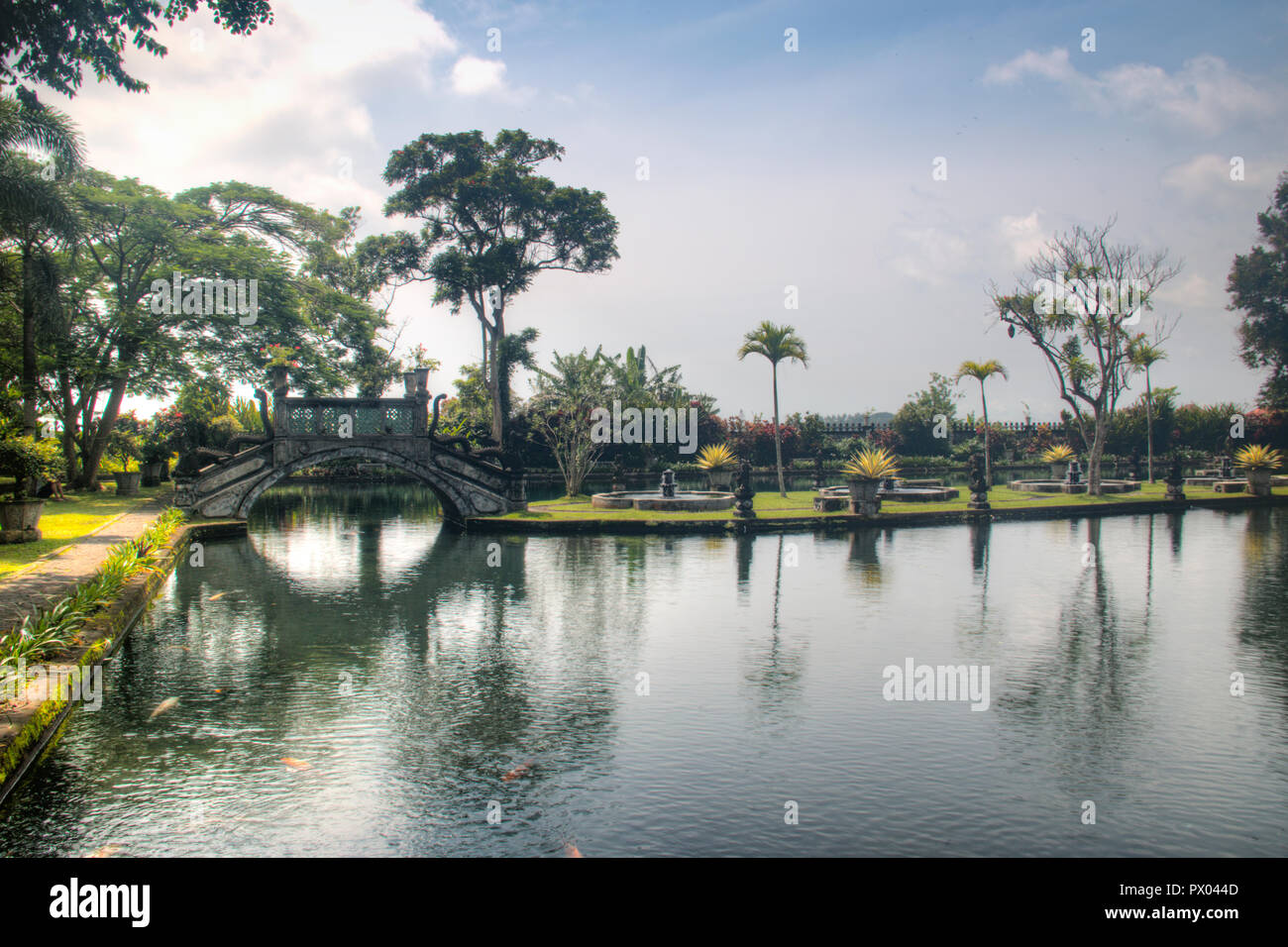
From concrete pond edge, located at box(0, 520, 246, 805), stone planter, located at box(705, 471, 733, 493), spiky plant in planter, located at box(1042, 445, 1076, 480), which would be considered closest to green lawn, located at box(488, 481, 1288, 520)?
stone planter, located at box(705, 471, 733, 493)

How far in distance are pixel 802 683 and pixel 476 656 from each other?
3535 millimetres

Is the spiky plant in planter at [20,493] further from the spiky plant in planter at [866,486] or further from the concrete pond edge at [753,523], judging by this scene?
the spiky plant in planter at [866,486]

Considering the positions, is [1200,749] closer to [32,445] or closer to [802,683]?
[802,683]

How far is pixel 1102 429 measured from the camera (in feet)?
105

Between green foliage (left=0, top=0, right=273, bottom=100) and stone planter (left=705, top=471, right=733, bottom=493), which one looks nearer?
green foliage (left=0, top=0, right=273, bottom=100)

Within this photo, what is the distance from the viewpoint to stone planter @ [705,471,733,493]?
108 feet

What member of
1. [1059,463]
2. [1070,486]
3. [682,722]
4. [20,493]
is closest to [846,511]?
[1070,486]

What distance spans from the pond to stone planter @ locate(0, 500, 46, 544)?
120 inches

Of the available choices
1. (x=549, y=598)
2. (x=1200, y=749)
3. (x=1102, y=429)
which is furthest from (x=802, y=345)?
(x=1200, y=749)

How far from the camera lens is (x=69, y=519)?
66.5 ft

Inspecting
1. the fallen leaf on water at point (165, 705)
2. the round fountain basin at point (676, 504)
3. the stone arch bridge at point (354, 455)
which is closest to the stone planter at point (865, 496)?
the round fountain basin at point (676, 504)

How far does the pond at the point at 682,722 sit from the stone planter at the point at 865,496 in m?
9.25

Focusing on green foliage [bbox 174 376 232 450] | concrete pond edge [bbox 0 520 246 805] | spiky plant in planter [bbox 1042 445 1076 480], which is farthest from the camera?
spiky plant in planter [bbox 1042 445 1076 480]

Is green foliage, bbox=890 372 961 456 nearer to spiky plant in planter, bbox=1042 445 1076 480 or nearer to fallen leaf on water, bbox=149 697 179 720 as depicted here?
spiky plant in planter, bbox=1042 445 1076 480
